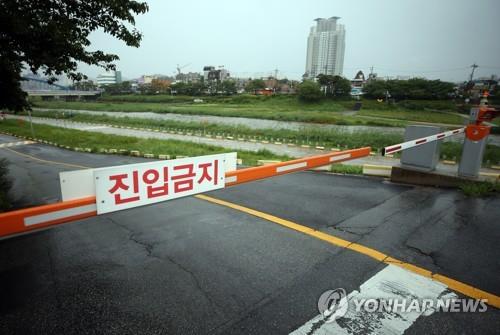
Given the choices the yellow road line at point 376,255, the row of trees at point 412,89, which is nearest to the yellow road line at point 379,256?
the yellow road line at point 376,255

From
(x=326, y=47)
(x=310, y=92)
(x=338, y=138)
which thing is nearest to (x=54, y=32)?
(x=338, y=138)

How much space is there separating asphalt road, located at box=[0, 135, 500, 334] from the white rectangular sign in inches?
42.4

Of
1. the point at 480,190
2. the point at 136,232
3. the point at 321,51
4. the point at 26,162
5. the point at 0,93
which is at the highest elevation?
the point at 321,51

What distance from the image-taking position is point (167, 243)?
407 centimetres

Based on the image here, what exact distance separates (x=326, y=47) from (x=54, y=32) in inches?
7725

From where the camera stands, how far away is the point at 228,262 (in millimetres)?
3506

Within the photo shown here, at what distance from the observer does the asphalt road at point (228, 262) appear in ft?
8.44

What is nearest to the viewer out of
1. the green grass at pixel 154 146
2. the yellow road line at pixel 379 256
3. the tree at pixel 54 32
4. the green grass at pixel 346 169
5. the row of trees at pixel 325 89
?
the yellow road line at pixel 379 256

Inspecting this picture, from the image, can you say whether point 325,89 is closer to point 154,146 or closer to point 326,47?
point 154,146

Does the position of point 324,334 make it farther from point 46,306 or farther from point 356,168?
point 356,168

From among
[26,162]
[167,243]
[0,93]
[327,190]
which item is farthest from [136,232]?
[26,162]

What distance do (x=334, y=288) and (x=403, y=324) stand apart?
2.25 ft

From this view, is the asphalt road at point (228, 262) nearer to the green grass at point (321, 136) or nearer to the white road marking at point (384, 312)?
Answer: the white road marking at point (384, 312)

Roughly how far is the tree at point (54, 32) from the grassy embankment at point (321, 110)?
1452 inches
